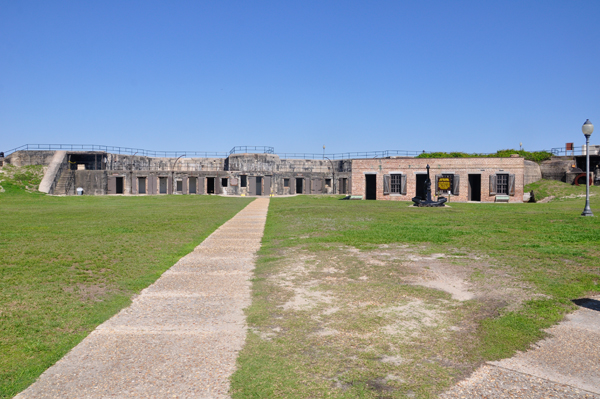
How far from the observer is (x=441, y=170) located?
37625mm

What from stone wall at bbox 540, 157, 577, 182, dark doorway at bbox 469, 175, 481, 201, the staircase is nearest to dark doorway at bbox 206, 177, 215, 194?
the staircase

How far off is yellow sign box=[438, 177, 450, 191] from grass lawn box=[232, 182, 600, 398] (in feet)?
86.5

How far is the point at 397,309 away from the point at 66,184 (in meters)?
47.7

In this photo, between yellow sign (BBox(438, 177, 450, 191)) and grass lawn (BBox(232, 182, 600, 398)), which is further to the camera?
yellow sign (BBox(438, 177, 450, 191))

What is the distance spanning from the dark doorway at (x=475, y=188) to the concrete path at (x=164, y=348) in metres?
34.7

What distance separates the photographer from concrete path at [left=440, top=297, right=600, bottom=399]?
327cm

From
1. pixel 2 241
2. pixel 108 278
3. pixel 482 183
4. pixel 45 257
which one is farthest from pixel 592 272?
pixel 482 183

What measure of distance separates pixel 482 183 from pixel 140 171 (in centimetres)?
3372

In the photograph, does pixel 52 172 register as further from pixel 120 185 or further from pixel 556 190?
pixel 556 190

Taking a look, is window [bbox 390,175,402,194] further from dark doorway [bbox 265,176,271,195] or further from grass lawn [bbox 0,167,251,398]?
grass lawn [bbox 0,167,251,398]

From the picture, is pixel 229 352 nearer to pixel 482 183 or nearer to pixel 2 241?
pixel 2 241

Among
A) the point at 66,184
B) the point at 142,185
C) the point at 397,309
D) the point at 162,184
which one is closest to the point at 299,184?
the point at 162,184

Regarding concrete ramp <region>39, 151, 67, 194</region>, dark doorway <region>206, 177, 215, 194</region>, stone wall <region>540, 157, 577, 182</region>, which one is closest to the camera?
stone wall <region>540, 157, 577, 182</region>

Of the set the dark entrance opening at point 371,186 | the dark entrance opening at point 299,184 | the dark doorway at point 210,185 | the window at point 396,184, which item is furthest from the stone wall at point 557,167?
the dark doorway at point 210,185
